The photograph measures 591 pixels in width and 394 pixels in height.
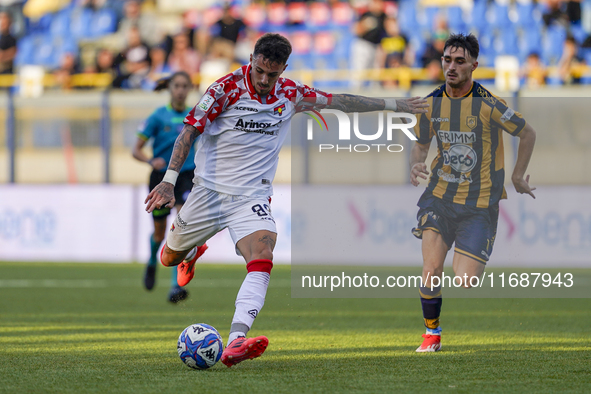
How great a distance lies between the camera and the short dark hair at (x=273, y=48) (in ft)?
15.5

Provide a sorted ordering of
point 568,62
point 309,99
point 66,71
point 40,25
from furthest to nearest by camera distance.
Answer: point 40,25 < point 66,71 < point 568,62 < point 309,99

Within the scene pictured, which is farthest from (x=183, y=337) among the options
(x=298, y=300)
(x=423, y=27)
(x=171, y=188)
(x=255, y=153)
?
(x=423, y=27)

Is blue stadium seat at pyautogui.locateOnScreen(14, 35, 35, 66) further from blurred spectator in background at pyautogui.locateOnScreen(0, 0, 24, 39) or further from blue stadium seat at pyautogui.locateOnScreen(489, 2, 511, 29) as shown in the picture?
blue stadium seat at pyautogui.locateOnScreen(489, 2, 511, 29)

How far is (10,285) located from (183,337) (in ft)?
20.1

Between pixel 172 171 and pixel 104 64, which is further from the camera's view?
pixel 104 64

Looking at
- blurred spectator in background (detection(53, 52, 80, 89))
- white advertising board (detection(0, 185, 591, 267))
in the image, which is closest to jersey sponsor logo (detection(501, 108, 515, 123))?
white advertising board (detection(0, 185, 591, 267))

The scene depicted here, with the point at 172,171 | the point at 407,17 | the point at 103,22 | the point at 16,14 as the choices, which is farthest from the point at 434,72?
the point at 16,14

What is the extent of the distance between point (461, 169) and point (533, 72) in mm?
9564

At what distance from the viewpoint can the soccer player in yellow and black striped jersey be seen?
5.30 meters

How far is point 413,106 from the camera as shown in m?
5.49

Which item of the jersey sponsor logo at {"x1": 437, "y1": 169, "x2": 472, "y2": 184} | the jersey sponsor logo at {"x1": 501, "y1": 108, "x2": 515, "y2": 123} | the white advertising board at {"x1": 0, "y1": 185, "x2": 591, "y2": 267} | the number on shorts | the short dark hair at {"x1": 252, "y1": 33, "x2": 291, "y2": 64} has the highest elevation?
the short dark hair at {"x1": 252, "y1": 33, "x2": 291, "y2": 64}

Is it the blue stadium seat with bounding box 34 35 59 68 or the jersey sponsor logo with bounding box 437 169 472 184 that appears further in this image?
the blue stadium seat with bounding box 34 35 59 68

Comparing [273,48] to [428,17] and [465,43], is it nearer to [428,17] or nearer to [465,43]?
[465,43]

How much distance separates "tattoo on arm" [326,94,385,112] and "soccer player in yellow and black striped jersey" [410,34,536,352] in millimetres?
320
